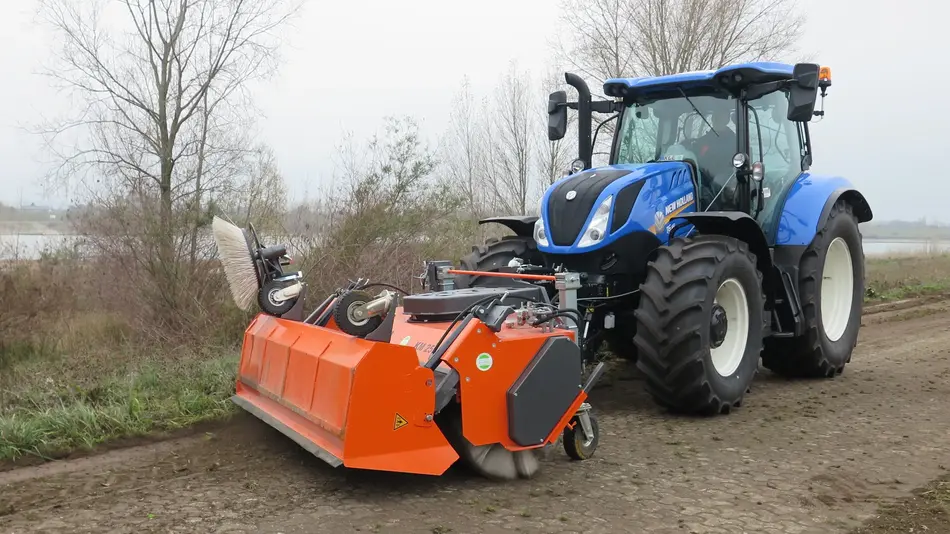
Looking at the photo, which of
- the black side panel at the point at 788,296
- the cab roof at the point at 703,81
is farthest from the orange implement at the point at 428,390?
the cab roof at the point at 703,81

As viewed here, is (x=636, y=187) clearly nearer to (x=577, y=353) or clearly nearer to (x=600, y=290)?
(x=600, y=290)

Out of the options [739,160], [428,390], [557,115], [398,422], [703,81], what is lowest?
[398,422]

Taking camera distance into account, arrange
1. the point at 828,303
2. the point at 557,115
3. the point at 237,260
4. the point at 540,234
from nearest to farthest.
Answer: the point at 237,260 < the point at 540,234 < the point at 557,115 < the point at 828,303

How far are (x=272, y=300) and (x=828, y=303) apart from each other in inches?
209

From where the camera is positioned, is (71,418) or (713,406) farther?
(713,406)

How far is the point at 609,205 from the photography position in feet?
18.5

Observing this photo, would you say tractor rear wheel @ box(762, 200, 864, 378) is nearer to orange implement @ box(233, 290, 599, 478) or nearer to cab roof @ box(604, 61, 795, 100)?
cab roof @ box(604, 61, 795, 100)

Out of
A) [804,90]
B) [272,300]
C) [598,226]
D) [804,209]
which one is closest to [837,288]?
[804,209]

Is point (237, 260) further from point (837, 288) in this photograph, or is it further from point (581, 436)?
point (837, 288)

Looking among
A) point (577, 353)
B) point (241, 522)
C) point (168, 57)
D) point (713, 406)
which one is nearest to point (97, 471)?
point (241, 522)

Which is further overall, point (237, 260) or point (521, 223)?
point (521, 223)

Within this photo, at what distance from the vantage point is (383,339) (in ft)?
12.9

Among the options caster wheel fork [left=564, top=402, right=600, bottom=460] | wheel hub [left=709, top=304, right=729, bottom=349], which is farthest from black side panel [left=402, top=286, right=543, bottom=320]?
wheel hub [left=709, top=304, right=729, bottom=349]

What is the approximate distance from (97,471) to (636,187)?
3986 mm
